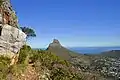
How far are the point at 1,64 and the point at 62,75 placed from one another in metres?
4.55

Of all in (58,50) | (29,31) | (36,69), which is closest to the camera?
(36,69)

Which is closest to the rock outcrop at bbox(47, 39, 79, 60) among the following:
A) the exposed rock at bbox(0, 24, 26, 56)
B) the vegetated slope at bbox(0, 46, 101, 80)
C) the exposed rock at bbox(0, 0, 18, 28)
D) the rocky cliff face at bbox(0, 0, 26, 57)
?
the vegetated slope at bbox(0, 46, 101, 80)

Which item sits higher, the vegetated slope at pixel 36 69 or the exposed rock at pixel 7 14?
the exposed rock at pixel 7 14

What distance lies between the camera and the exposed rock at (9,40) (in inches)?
654

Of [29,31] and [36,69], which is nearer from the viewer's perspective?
[36,69]

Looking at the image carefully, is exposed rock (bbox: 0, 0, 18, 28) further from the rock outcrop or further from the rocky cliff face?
the rock outcrop

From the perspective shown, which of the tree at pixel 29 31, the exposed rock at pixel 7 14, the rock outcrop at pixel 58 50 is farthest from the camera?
the rock outcrop at pixel 58 50

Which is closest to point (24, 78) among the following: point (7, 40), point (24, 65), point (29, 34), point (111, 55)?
point (24, 65)

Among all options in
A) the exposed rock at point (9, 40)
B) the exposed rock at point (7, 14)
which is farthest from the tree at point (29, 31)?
the exposed rock at point (9, 40)

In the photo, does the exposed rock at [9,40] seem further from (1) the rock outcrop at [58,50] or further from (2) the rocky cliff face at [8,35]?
(1) the rock outcrop at [58,50]

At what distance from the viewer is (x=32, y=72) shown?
17375 millimetres

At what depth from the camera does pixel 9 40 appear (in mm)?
16891

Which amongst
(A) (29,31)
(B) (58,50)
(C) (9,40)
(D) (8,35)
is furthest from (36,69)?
(B) (58,50)

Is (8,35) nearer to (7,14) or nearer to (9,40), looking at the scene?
A: (9,40)
